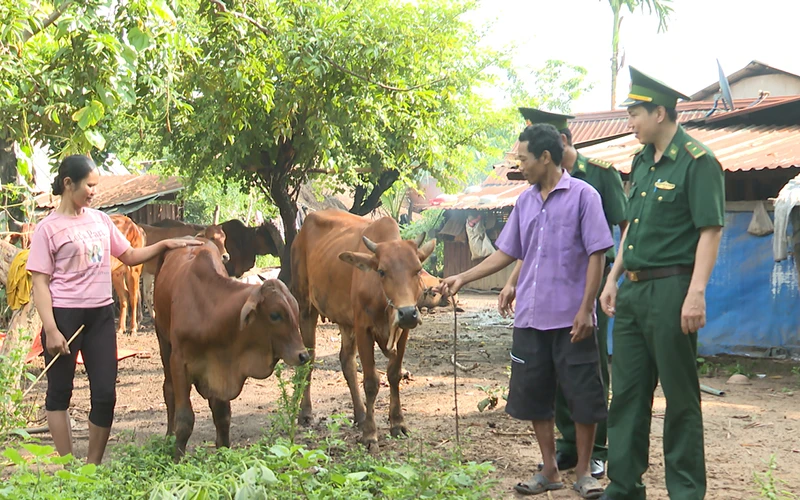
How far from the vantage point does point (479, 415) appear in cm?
673

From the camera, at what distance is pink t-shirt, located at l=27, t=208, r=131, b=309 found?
4664 mm

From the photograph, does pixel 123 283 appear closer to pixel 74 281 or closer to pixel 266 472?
pixel 74 281

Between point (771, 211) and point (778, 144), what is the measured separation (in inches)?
31.4

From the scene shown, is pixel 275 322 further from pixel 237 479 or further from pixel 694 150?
pixel 694 150

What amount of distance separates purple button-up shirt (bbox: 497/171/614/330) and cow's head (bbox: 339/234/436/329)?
100cm

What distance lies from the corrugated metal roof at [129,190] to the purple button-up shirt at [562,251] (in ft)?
45.6

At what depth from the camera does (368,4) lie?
632 inches

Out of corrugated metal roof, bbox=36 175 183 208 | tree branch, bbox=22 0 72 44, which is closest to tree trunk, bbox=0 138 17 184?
tree branch, bbox=22 0 72 44

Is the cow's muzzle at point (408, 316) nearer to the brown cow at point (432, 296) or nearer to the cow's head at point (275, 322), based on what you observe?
the brown cow at point (432, 296)

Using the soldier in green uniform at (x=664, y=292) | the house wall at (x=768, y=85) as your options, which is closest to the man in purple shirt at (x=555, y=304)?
the soldier in green uniform at (x=664, y=292)

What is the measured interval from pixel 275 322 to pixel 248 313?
167mm

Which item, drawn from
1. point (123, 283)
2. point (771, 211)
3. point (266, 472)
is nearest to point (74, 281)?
point (266, 472)

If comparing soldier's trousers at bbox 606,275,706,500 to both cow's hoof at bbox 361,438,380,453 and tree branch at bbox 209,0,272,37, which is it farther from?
tree branch at bbox 209,0,272,37

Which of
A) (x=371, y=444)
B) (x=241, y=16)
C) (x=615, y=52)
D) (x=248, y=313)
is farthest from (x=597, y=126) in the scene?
(x=248, y=313)
